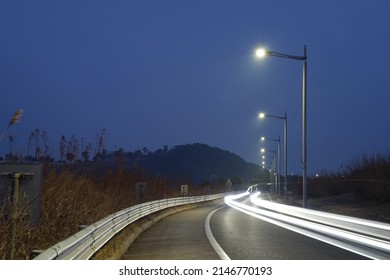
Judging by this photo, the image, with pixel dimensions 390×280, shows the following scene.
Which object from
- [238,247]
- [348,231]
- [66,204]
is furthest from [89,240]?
[348,231]

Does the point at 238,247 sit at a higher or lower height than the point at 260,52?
lower

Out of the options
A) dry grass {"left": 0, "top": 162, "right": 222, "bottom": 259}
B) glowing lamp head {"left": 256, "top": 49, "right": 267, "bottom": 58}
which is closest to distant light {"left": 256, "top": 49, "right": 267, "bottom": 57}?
glowing lamp head {"left": 256, "top": 49, "right": 267, "bottom": 58}

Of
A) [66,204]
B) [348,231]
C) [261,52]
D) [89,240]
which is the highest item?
[261,52]

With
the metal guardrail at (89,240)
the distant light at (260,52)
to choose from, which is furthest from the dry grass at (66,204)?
the distant light at (260,52)

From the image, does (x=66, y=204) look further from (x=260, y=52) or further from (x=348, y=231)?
(x=260, y=52)

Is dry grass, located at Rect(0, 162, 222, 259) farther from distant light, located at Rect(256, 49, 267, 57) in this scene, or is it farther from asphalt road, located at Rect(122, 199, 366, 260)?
distant light, located at Rect(256, 49, 267, 57)

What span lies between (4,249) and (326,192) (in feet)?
162

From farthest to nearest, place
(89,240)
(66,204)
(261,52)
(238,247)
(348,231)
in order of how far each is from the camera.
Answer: (261,52)
(348,231)
(238,247)
(66,204)
(89,240)

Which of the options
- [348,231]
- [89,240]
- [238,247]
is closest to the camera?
[89,240]

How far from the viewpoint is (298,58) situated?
25.8 metres

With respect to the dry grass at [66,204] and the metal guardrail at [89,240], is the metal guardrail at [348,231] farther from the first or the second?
the dry grass at [66,204]

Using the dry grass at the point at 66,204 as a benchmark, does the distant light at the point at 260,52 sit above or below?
above
